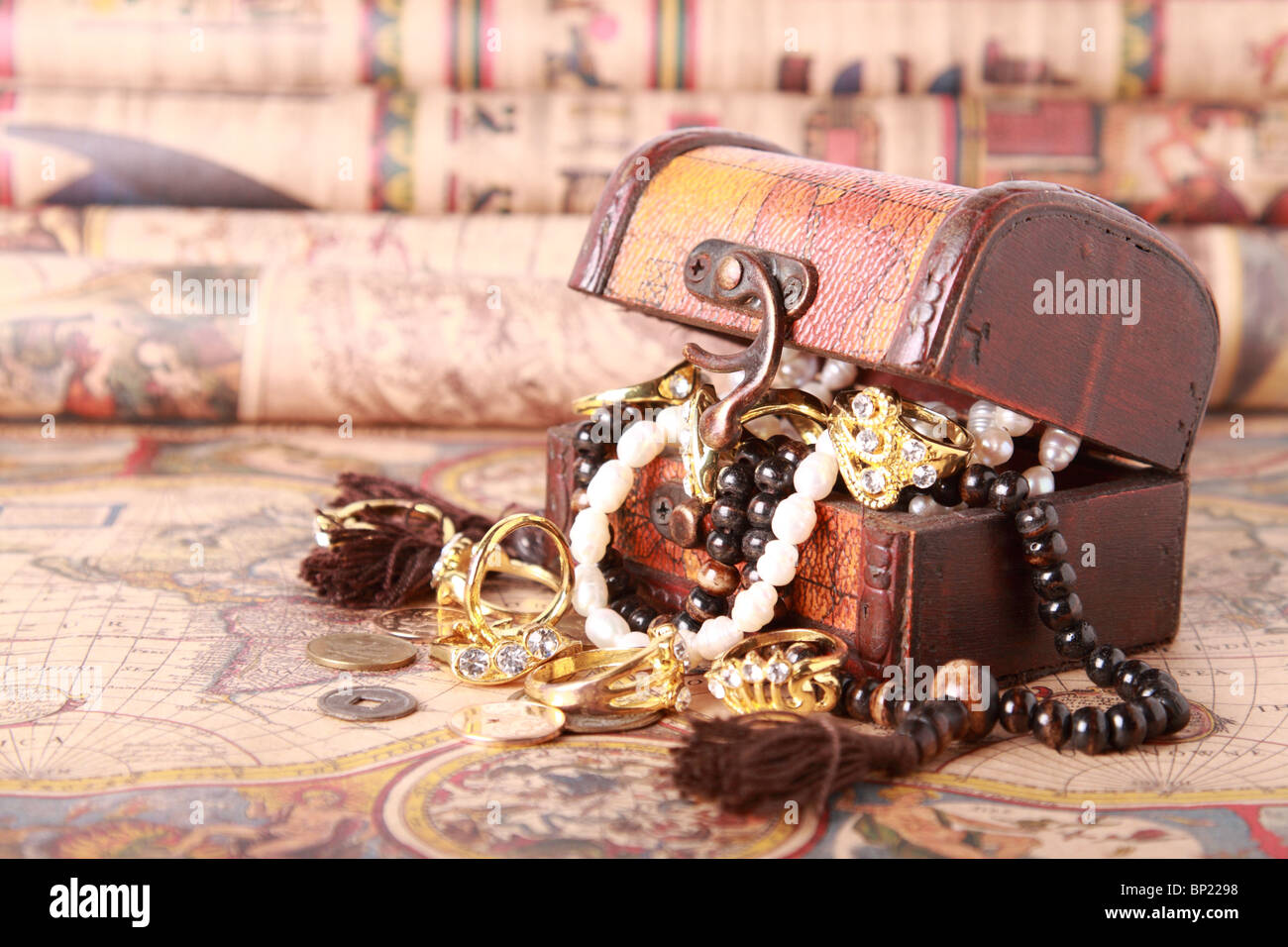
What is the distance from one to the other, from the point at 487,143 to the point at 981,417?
195 cm

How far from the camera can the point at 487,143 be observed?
3.54 m

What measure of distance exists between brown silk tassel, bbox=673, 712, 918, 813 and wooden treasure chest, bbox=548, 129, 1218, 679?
23 cm

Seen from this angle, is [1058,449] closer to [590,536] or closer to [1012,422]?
[1012,422]

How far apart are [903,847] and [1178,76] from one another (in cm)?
278

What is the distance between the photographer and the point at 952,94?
12.1ft

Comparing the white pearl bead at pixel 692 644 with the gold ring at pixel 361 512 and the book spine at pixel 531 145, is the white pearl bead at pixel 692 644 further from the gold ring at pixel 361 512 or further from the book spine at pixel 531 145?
the book spine at pixel 531 145

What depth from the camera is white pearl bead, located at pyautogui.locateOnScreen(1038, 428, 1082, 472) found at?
6.38ft

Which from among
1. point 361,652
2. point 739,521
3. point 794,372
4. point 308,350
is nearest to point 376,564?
point 361,652

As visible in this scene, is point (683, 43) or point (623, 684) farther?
point (683, 43)

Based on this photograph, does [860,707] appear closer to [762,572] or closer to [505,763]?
[762,572]

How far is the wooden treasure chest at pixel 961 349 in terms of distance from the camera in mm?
1720

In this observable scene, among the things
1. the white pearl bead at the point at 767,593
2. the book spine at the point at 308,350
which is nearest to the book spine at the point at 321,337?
the book spine at the point at 308,350

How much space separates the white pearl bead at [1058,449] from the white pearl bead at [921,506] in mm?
229

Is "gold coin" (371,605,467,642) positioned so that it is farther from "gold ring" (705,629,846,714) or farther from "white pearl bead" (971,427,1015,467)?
"white pearl bead" (971,427,1015,467)
